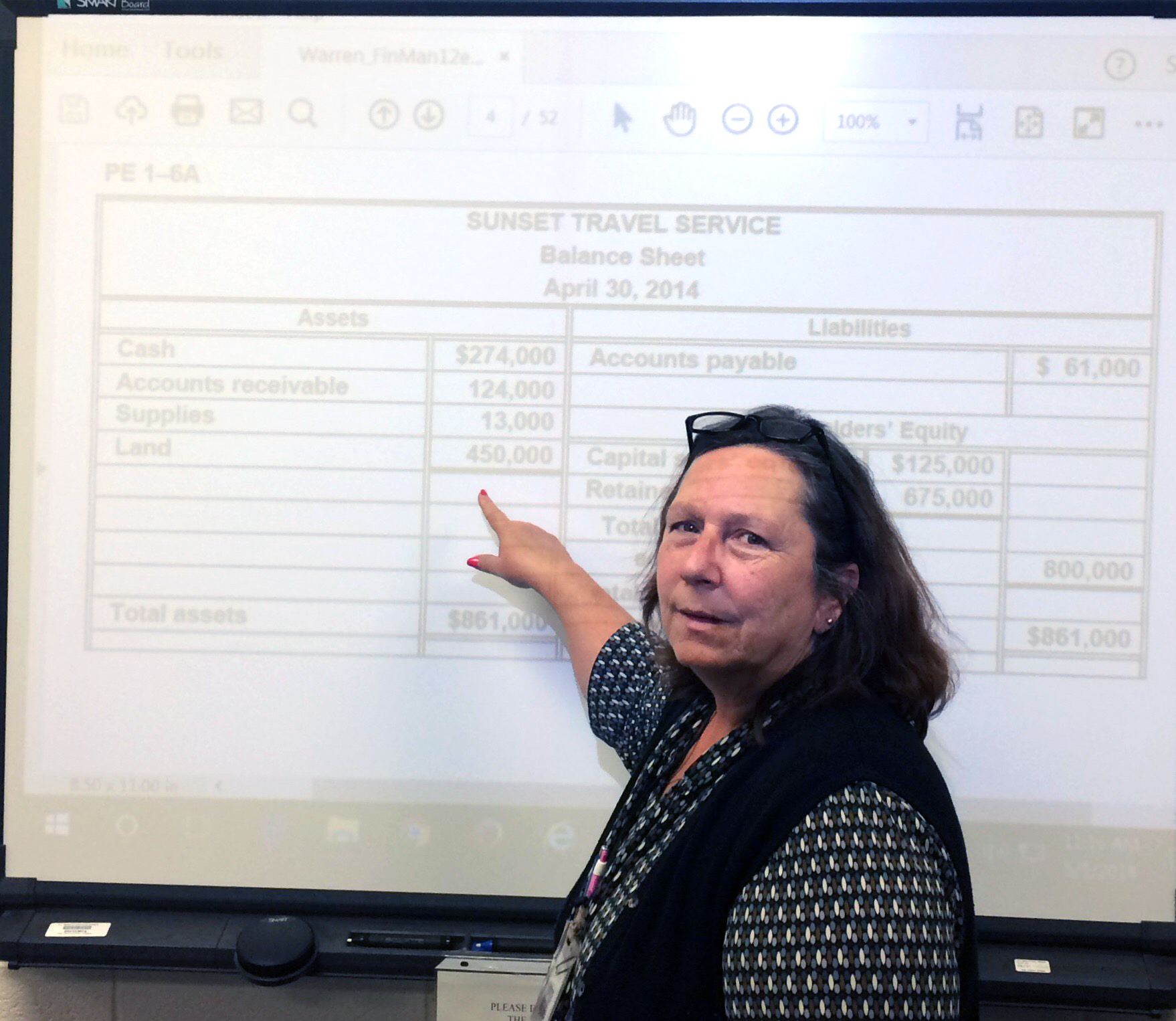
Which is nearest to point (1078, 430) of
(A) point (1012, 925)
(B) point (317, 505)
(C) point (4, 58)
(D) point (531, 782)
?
(A) point (1012, 925)

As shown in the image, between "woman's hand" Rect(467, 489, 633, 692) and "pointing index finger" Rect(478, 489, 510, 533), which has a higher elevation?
"pointing index finger" Rect(478, 489, 510, 533)

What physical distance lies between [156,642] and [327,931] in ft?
1.52

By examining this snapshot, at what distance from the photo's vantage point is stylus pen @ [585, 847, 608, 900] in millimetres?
953

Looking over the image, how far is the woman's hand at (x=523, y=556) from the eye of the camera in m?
1.24

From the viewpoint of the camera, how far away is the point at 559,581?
1.23m

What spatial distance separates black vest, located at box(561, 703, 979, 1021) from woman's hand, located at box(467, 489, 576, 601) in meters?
0.44

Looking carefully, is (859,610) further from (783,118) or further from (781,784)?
(783,118)

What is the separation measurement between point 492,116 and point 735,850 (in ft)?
3.20

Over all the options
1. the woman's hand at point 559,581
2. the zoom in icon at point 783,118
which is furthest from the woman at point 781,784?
the zoom in icon at point 783,118

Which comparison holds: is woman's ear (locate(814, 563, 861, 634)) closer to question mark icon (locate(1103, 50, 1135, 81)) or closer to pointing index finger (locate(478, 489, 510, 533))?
pointing index finger (locate(478, 489, 510, 533))

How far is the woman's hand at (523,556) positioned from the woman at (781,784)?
19cm

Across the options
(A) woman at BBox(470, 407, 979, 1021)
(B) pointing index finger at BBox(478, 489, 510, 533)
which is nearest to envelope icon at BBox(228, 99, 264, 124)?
(B) pointing index finger at BBox(478, 489, 510, 533)

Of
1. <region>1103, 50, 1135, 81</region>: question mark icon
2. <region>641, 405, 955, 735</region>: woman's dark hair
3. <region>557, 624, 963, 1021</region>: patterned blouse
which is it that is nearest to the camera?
<region>557, 624, 963, 1021</region>: patterned blouse

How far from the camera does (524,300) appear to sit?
1247 mm
